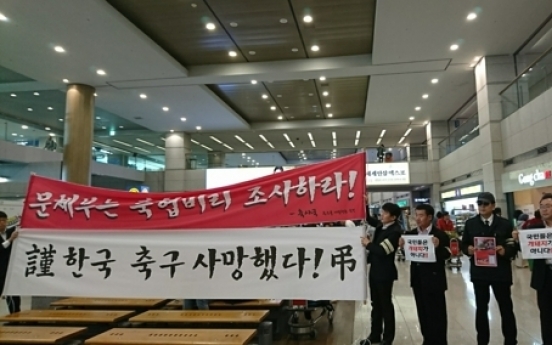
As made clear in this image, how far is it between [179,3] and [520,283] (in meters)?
8.56

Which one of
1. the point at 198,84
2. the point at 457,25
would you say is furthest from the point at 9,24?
the point at 457,25

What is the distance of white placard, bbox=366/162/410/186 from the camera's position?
16.9 m

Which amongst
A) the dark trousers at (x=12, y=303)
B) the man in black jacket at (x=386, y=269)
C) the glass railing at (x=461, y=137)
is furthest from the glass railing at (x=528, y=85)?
the dark trousers at (x=12, y=303)

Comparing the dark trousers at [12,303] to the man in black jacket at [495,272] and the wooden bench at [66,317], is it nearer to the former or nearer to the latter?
the wooden bench at [66,317]

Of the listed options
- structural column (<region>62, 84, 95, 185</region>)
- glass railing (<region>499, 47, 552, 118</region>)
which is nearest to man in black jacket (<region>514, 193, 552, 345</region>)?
glass railing (<region>499, 47, 552, 118</region>)

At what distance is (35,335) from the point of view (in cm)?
275

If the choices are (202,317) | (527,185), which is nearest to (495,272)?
(202,317)

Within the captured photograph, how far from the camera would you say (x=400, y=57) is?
33.5 feet

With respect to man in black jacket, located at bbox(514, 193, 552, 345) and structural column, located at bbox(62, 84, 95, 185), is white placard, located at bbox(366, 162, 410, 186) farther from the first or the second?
man in black jacket, located at bbox(514, 193, 552, 345)

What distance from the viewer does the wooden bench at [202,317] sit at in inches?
125

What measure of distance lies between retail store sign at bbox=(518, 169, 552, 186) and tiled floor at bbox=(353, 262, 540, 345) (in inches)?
85.7

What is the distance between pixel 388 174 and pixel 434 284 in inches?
551

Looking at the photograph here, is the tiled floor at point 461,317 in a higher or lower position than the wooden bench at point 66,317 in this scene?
lower

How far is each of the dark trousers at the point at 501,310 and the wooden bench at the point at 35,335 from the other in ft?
10.8
